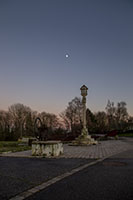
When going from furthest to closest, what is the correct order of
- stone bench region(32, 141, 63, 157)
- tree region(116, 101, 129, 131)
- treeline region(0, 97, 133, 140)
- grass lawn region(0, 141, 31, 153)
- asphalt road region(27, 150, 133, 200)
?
tree region(116, 101, 129, 131)
treeline region(0, 97, 133, 140)
grass lawn region(0, 141, 31, 153)
stone bench region(32, 141, 63, 157)
asphalt road region(27, 150, 133, 200)

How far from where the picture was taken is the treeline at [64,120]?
36969mm

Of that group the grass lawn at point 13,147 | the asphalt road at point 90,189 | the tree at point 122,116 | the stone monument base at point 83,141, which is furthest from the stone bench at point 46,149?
the tree at point 122,116

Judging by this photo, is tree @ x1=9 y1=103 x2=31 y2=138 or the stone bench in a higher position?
tree @ x1=9 y1=103 x2=31 y2=138

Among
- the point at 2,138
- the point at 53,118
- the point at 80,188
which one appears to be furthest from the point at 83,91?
the point at 53,118

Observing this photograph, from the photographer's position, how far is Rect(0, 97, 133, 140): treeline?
121 ft

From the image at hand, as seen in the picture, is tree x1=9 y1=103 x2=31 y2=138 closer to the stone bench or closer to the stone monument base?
the stone monument base

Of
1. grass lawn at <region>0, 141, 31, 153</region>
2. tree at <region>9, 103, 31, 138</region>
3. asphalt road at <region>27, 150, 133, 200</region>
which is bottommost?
grass lawn at <region>0, 141, 31, 153</region>

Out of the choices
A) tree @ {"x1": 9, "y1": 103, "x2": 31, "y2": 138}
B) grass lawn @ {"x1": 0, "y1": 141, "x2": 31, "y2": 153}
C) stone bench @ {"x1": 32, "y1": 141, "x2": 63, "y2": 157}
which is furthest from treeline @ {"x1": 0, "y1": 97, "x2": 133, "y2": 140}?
stone bench @ {"x1": 32, "y1": 141, "x2": 63, "y2": 157}

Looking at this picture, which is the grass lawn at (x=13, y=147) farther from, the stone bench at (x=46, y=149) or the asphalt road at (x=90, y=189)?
the asphalt road at (x=90, y=189)

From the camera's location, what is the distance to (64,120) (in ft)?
193

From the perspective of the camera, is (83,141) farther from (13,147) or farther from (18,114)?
(18,114)

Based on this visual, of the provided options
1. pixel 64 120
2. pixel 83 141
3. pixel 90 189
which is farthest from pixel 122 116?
pixel 90 189

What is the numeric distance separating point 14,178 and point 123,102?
211ft

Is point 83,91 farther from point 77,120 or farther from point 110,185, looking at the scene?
point 77,120
